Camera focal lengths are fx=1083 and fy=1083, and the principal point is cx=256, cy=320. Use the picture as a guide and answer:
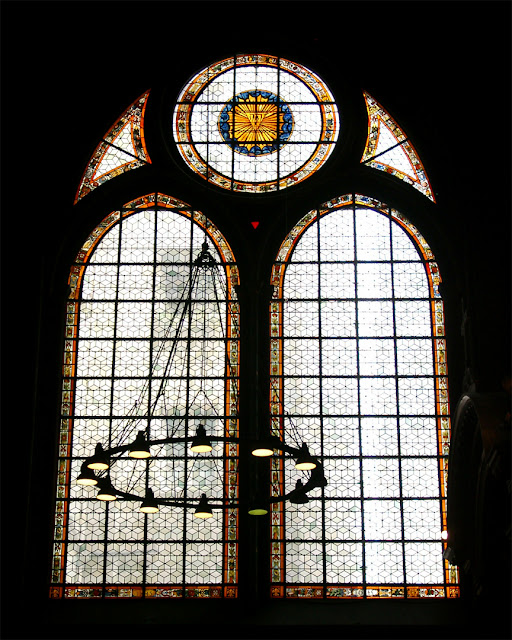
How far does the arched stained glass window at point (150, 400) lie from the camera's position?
11.2m

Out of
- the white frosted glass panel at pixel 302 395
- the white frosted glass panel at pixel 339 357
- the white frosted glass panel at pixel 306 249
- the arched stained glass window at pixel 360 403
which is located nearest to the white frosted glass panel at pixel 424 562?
the arched stained glass window at pixel 360 403

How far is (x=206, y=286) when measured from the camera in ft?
40.2

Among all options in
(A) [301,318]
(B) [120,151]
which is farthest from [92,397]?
(B) [120,151]

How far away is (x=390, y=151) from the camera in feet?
42.3

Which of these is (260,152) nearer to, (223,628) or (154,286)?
(154,286)

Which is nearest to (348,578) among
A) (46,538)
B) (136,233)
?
(46,538)

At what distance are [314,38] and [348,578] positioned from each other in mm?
6427

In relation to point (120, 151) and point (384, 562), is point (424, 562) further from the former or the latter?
point (120, 151)

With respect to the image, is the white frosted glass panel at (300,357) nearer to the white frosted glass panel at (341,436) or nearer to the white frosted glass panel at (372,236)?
the white frosted glass panel at (341,436)

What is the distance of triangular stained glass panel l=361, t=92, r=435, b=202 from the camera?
1274 cm

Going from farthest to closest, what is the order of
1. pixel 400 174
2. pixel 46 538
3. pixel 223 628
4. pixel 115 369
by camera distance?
pixel 400 174, pixel 115 369, pixel 46 538, pixel 223 628

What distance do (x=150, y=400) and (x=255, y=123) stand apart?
370 cm

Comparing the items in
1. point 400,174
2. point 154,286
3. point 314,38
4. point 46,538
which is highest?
point 314,38

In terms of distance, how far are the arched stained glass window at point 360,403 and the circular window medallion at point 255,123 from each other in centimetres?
79
